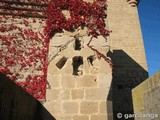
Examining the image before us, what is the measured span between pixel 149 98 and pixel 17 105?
6.34 feet

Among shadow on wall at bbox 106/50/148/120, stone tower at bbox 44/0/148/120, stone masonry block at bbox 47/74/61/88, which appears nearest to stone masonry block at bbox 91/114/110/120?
stone tower at bbox 44/0/148/120

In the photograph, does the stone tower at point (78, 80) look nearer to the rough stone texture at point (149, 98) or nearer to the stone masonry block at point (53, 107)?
the stone masonry block at point (53, 107)

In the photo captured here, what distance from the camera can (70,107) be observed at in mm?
3826

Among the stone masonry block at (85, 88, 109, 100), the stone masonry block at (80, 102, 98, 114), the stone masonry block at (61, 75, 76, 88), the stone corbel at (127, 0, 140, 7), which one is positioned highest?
the stone corbel at (127, 0, 140, 7)

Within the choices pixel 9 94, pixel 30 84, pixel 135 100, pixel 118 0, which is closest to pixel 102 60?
pixel 135 100

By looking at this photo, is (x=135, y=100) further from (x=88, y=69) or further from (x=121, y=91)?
(x=121, y=91)

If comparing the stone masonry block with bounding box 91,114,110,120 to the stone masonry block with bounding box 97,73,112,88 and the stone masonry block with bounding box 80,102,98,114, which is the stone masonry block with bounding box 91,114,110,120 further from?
the stone masonry block with bounding box 97,73,112,88

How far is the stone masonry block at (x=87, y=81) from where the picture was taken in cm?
400

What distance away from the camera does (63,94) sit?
12.9 ft

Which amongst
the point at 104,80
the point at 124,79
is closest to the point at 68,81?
the point at 104,80

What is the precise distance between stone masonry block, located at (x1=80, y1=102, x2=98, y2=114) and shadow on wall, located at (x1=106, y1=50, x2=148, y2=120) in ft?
16.7

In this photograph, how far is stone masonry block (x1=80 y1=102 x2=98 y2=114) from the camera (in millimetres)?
3789

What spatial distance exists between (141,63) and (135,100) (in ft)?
23.7

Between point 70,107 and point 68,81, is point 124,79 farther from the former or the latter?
point 70,107
